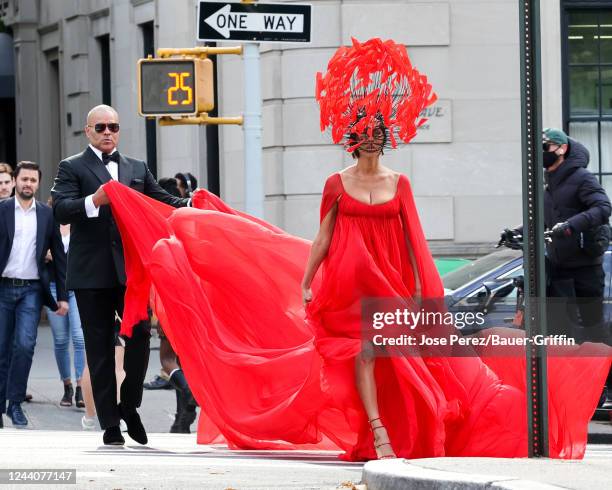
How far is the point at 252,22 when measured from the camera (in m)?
14.3

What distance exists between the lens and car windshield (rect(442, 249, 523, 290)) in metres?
13.0

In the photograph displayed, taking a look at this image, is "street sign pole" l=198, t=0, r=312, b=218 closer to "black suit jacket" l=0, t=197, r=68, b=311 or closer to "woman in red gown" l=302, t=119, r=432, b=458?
"black suit jacket" l=0, t=197, r=68, b=311

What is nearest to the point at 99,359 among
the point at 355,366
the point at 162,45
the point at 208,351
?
the point at 208,351

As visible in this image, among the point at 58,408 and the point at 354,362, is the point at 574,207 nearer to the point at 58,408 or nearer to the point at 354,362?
the point at 354,362

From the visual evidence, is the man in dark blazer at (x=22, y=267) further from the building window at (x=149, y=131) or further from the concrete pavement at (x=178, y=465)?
the building window at (x=149, y=131)

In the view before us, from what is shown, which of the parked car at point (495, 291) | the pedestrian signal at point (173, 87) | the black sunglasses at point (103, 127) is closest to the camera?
the black sunglasses at point (103, 127)

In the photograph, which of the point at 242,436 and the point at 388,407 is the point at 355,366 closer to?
the point at 388,407

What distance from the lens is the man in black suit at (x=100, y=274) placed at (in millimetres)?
9672

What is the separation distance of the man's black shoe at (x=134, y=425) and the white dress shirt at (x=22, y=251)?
365 cm

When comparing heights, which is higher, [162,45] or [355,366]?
[162,45]

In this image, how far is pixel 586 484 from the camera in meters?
6.64

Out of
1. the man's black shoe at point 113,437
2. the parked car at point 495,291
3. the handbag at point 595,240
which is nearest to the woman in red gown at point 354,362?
the man's black shoe at point 113,437

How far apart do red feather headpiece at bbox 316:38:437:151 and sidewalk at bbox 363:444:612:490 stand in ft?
7.29

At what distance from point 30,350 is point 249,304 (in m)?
3.46
